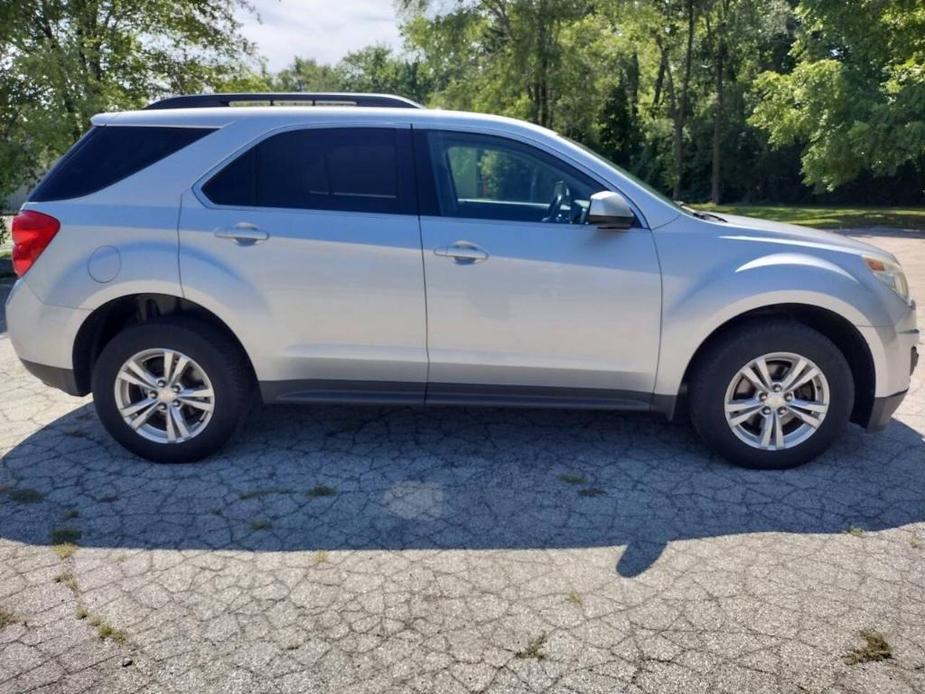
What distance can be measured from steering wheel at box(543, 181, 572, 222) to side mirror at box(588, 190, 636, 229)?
0.28 metres

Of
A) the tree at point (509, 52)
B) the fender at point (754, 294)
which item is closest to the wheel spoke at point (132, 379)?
the fender at point (754, 294)

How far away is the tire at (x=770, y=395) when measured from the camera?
155 inches

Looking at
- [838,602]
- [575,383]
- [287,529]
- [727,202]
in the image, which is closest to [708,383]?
[575,383]

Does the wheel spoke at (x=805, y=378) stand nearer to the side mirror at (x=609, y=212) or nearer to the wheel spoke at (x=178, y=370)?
the side mirror at (x=609, y=212)

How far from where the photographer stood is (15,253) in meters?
4.07

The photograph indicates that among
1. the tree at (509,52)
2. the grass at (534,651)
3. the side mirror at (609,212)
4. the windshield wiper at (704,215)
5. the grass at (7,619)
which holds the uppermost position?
the tree at (509,52)

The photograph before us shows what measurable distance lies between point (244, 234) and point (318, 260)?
0.42 metres

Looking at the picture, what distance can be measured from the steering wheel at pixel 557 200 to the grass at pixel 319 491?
1852mm

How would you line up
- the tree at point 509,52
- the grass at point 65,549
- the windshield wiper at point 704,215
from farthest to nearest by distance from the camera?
the tree at point 509,52 → the windshield wiper at point 704,215 → the grass at point 65,549

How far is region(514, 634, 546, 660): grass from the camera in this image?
8.44ft

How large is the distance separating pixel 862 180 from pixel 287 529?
29884 millimetres

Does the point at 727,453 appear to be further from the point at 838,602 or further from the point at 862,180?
the point at 862,180

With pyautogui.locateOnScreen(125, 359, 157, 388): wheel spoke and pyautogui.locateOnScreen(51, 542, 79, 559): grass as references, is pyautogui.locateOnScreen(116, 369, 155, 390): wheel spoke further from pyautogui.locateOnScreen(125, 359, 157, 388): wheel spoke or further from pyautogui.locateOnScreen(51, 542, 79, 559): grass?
pyautogui.locateOnScreen(51, 542, 79, 559): grass

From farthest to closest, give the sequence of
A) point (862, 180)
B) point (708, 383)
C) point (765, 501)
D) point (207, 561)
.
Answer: point (862, 180) → point (708, 383) → point (765, 501) → point (207, 561)
